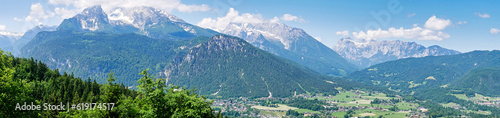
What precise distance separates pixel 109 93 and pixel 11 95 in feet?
28.1

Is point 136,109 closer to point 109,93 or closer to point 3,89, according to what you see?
point 109,93

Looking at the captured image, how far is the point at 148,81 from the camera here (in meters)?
29.9

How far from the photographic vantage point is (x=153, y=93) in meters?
28.4

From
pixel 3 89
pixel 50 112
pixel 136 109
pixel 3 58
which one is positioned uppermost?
pixel 3 58

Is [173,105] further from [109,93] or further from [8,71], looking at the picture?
[8,71]

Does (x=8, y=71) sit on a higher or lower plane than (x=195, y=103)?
higher

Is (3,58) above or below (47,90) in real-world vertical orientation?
above

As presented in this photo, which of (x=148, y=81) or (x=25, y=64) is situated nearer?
(x=148, y=81)

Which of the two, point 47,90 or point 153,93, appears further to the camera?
point 47,90

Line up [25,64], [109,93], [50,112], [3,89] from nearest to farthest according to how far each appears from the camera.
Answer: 1. [3,89]
2. [109,93]
3. [50,112]
4. [25,64]

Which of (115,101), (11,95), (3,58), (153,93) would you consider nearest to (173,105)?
(153,93)

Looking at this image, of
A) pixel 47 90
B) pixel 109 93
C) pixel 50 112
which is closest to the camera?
pixel 109 93

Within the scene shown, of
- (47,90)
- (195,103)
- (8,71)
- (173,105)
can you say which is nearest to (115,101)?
(173,105)

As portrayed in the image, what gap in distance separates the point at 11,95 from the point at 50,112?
21.8m
